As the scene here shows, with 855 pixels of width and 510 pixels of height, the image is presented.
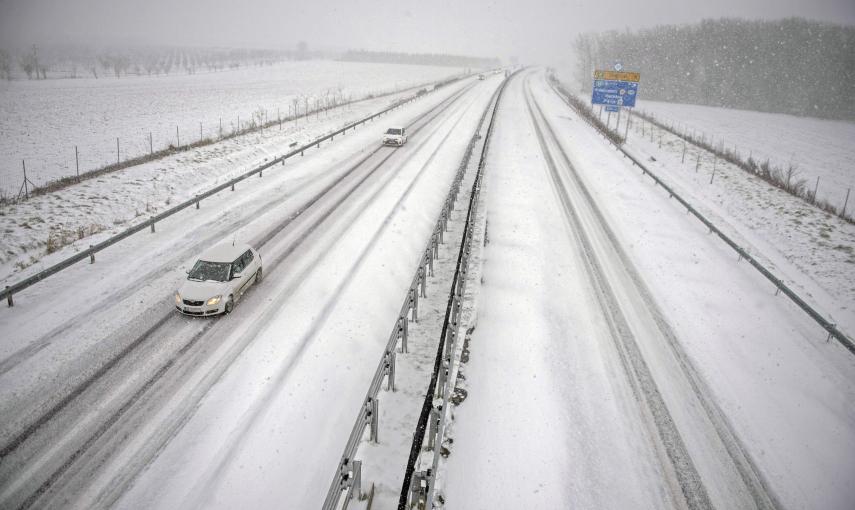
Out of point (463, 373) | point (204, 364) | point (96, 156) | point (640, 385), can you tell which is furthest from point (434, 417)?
point (96, 156)

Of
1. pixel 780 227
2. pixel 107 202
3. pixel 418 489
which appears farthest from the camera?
pixel 780 227

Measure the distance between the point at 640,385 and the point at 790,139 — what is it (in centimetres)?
5897

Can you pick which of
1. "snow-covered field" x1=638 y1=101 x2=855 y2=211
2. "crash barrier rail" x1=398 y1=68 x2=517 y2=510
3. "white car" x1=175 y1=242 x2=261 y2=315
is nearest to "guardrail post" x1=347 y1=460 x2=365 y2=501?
"crash barrier rail" x1=398 y1=68 x2=517 y2=510

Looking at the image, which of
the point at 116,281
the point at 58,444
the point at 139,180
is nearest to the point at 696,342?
the point at 58,444

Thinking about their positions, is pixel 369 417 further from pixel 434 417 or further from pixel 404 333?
pixel 404 333

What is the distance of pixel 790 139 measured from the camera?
175 feet

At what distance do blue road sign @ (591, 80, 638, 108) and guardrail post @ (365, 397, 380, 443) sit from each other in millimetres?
43145

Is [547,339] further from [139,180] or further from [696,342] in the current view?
[139,180]

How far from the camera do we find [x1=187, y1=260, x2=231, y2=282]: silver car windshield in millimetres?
12805

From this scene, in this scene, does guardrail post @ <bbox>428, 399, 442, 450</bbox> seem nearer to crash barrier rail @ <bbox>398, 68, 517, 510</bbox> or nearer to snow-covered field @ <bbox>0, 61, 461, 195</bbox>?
crash barrier rail @ <bbox>398, 68, 517, 510</bbox>

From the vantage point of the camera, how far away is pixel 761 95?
84.3 metres

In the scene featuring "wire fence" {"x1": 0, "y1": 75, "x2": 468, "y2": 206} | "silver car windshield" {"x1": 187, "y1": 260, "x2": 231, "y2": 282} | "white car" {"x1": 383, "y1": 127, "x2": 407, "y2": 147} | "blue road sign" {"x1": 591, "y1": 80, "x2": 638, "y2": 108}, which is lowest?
"silver car windshield" {"x1": 187, "y1": 260, "x2": 231, "y2": 282}

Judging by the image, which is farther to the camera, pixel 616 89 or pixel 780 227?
pixel 616 89

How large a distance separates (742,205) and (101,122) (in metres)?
50.3
